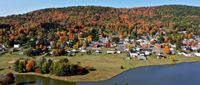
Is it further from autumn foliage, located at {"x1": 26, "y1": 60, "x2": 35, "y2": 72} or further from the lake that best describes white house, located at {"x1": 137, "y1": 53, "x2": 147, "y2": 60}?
autumn foliage, located at {"x1": 26, "y1": 60, "x2": 35, "y2": 72}

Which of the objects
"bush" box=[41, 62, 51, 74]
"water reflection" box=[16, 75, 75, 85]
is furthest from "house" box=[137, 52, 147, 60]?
"water reflection" box=[16, 75, 75, 85]

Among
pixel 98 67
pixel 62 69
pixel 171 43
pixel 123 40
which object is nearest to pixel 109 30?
pixel 123 40

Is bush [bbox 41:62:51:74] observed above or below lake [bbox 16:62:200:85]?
above

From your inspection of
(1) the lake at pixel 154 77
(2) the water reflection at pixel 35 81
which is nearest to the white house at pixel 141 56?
(1) the lake at pixel 154 77

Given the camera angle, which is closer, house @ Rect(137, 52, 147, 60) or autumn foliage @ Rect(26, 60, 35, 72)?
autumn foliage @ Rect(26, 60, 35, 72)

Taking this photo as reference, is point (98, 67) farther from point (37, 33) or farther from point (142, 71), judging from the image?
point (37, 33)

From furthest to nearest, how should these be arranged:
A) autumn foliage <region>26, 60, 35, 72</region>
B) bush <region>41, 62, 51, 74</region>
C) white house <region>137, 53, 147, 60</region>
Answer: white house <region>137, 53, 147, 60</region>, autumn foliage <region>26, 60, 35, 72</region>, bush <region>41, 62, 51, 74</region>

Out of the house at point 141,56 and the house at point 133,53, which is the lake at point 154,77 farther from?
the house at point 133,53

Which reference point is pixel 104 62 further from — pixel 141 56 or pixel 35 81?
pixel 35 81
